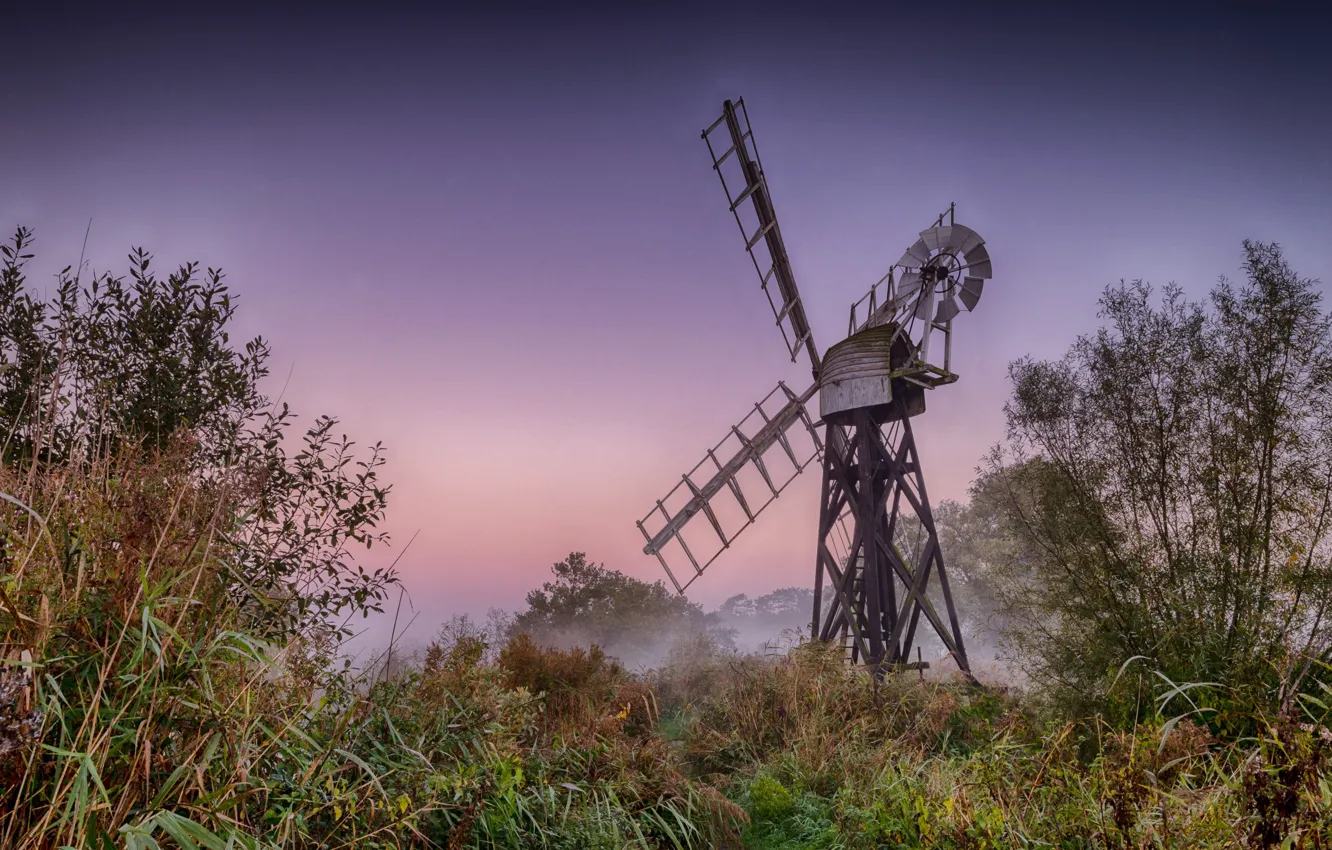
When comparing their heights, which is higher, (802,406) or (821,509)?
(802,406)

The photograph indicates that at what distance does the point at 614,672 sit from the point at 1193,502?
8.32m

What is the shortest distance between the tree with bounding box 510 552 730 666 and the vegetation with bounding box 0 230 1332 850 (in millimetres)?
14109

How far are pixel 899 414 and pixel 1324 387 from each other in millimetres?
6198

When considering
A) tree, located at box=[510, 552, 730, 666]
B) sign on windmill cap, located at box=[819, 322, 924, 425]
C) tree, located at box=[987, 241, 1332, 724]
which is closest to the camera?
tree, located at box=[987, 241, 1332, 724]

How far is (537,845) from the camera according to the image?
4.32 metres

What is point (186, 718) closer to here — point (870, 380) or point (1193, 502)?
point (1193, 502)

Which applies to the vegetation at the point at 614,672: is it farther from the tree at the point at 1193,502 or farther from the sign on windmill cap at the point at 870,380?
the sign on windmill cap at the point at 870,380

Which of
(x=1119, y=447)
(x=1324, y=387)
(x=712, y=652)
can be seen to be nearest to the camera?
(x=1324, y=387)

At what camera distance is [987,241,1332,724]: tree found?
6.31 m

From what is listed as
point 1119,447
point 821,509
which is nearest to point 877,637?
point 821,509

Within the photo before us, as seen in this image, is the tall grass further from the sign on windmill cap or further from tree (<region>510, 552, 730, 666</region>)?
tree (<region>510, 552, 730, 666</region>)

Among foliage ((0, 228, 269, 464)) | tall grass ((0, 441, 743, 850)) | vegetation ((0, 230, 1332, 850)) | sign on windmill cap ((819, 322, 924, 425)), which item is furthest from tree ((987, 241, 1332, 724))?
foliage ((0, 228, 269, 464))

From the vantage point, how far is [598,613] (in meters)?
24.3

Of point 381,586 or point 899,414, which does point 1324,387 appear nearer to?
point 899,414
